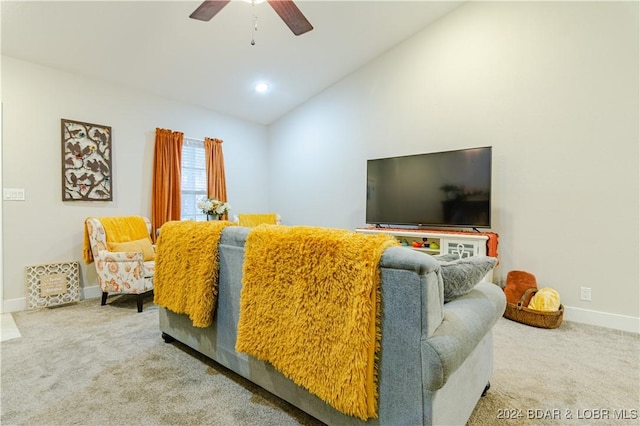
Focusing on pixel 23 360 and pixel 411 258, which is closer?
pixel 411 258

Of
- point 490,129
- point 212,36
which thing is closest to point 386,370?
point 490,129

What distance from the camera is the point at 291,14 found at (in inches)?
90.0

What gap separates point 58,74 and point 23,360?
2.85 metres

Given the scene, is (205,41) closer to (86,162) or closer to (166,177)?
(166,177)

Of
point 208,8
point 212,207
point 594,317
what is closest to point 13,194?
point 212,207

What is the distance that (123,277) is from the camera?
2.85 metres

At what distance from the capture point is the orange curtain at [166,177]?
3.86 metres

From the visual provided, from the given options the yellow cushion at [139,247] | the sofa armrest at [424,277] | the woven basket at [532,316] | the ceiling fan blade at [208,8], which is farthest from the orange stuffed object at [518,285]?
the yellow cushion at [139,247]

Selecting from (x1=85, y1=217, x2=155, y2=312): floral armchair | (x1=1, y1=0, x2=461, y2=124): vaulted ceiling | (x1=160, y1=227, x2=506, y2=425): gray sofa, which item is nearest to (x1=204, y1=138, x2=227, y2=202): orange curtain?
(x1=1, y1=0, x2=461, y2=124): vaulted ceiling

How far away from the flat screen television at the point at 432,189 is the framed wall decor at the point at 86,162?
317 cm

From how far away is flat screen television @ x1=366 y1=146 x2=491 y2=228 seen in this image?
2.99m

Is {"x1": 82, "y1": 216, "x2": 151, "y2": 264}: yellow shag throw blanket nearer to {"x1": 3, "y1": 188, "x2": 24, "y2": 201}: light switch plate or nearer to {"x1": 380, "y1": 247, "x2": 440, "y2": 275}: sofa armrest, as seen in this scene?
{"x1": 3, "y1": 188, "x2": 24, "y2": 201}: light switch plate

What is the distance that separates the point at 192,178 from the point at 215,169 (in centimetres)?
36

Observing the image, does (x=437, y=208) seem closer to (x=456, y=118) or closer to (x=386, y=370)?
(x=456, y=118)
